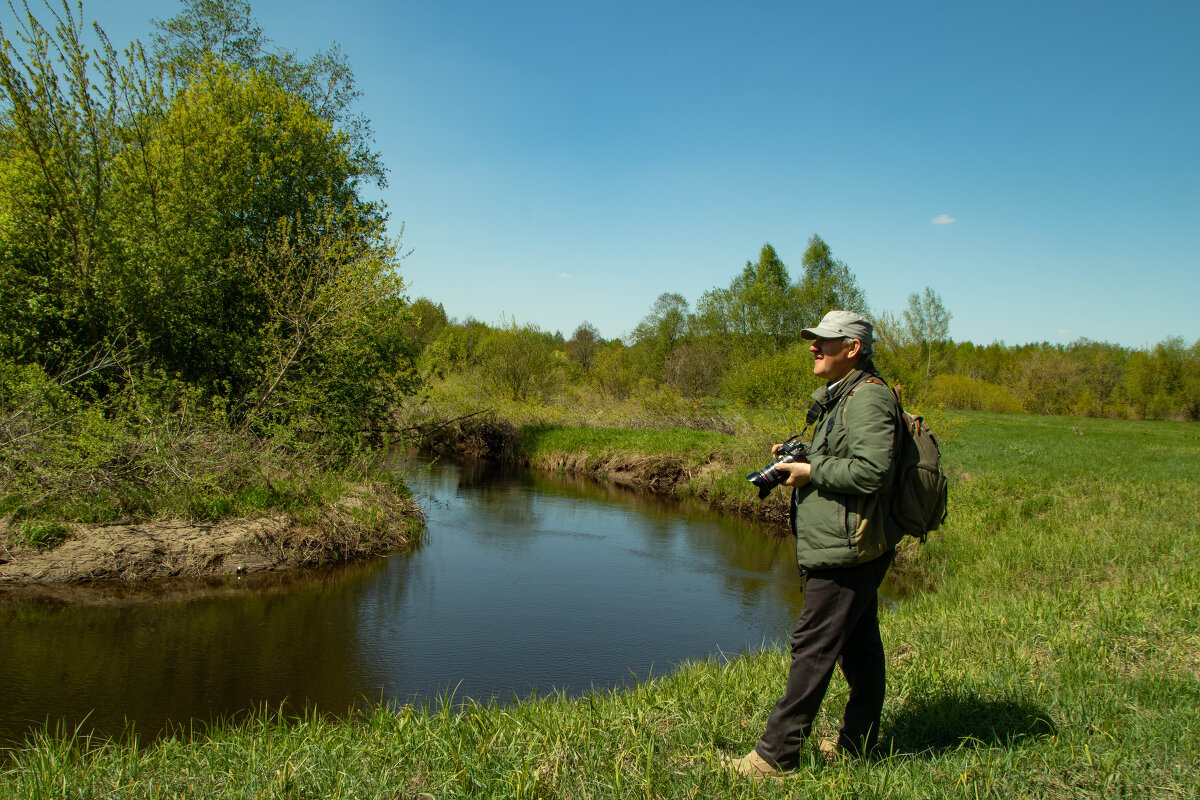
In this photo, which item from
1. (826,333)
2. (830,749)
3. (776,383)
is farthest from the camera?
(776,383)

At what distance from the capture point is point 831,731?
11.7ft

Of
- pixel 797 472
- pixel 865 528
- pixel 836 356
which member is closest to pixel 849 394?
pixel 836 356

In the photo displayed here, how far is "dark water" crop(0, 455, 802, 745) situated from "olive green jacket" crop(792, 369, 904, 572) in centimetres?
214

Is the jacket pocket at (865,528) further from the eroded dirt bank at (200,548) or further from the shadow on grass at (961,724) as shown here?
the eroded dirt bank at (200,548)

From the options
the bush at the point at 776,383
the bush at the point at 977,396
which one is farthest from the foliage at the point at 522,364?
the bush at the point at 977,396

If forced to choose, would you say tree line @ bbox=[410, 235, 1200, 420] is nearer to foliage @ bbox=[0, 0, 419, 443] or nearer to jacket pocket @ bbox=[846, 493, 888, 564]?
foliage @ bbox=[0, 0, 419, 443]

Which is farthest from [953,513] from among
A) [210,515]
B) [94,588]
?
[94,588]

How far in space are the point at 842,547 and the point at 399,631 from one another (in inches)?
244

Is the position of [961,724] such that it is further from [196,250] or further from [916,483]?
[196,250]

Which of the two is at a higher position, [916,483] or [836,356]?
[836,356]

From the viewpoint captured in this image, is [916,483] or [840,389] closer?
[916,483]

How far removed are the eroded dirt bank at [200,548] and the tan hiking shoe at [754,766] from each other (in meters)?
8.10

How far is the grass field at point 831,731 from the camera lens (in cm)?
290

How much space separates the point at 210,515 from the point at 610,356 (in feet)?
108
